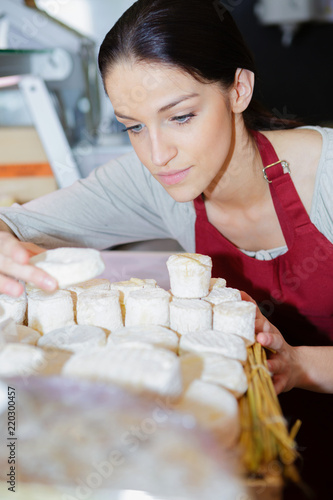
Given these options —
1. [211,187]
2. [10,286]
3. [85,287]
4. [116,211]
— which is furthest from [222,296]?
[116,211]

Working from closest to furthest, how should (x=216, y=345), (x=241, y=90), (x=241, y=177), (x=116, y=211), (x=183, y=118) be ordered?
(x=216, y=345) → (x=183, y=118) → (x=241, y=90) → (x=241, y=177) → (x=116, y=211)

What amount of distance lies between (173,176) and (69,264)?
361 millimetres

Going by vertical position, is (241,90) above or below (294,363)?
above

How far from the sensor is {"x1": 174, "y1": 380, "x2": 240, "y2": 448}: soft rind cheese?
0.64m

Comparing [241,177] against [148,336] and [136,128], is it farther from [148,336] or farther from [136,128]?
[148,336]

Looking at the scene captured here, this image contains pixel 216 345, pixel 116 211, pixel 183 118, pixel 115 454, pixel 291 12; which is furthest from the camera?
pixel 291 12

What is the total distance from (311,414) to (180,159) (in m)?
0.58

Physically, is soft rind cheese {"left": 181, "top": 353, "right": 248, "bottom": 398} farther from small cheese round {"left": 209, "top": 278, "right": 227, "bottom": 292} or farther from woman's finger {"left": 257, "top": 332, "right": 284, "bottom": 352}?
small cheese round {"left": 209, "top": 278, "right": 227, "bottom": 292}

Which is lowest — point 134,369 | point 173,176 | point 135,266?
point 135,266

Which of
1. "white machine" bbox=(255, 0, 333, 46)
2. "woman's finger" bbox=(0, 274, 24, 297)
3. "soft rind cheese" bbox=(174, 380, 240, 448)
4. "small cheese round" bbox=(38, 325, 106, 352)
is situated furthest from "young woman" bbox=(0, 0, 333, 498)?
"white machine" bbox=(255, 0, 333, 46)

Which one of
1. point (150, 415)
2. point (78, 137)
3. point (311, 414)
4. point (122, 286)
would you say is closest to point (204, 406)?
point (150, 415)

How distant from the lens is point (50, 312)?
98cm

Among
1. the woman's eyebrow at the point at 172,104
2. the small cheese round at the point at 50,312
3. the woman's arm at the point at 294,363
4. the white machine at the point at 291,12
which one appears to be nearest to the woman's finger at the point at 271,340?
the woman's arm at the point at 294,363

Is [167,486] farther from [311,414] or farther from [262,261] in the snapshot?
[262,261]
